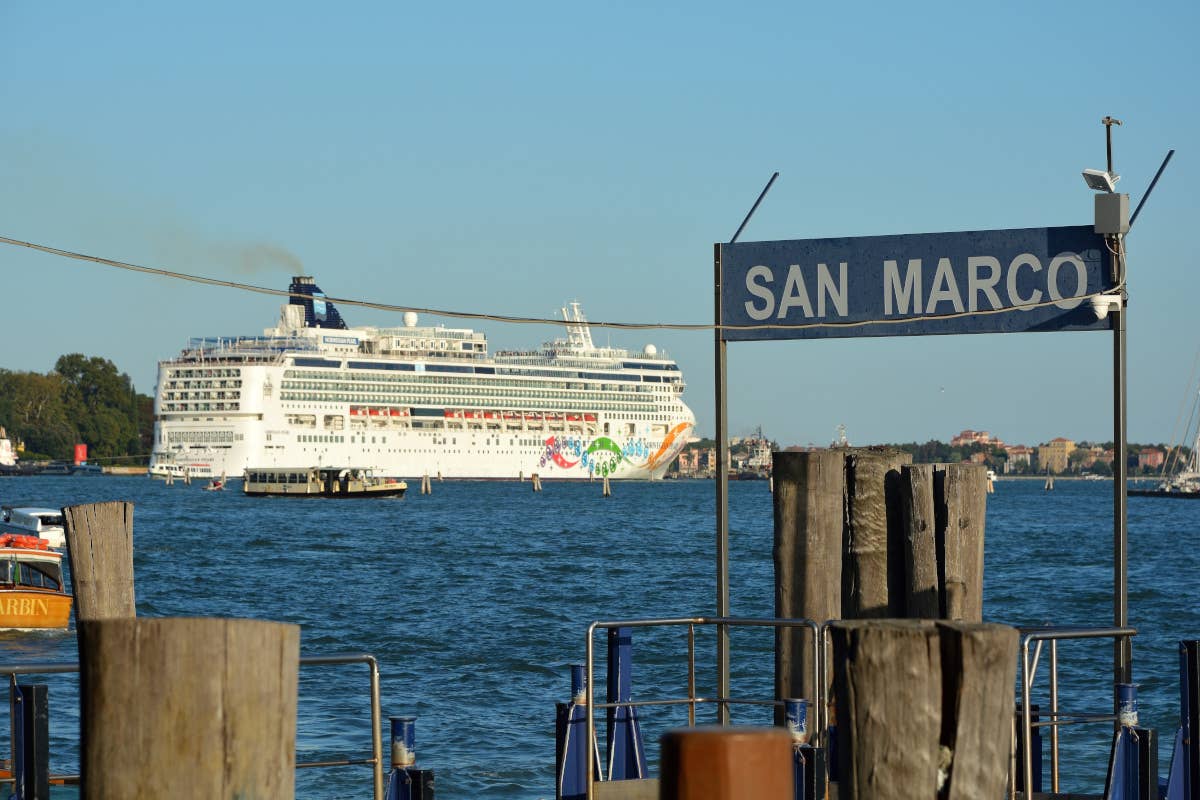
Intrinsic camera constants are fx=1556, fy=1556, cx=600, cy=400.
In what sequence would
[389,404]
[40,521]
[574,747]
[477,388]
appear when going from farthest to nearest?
[477,388] → [389,404] → [40,521] → [574,747]

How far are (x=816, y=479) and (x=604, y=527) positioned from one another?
44698 mm

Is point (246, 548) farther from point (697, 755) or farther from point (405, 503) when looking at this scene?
point (697, 755)

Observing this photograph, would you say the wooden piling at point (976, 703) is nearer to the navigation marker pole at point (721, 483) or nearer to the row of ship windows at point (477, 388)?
the navigation marker pole at point (721, 483)

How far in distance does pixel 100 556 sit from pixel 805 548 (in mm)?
→ 3175

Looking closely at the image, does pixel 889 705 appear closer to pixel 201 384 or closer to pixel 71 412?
pixel 201 384

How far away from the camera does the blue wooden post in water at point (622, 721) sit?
5789mm

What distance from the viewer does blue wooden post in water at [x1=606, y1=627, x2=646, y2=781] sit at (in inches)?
228

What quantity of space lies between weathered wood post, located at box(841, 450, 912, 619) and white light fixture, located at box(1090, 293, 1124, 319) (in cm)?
115

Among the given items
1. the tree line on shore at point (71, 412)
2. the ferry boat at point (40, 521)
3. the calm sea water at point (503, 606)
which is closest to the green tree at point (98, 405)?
the tree line on shore at point (71, 412)

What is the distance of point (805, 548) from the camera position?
545cm

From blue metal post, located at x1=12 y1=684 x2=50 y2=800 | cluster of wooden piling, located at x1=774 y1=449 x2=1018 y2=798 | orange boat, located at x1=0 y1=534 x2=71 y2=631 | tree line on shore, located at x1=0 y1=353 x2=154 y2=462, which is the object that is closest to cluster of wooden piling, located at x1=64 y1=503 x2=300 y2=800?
blue metal post, located at x1=12 y1=684 x2=50 y2=800

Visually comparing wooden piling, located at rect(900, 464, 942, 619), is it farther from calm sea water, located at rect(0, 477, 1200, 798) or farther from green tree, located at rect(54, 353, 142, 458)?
green tree, located at rect(54, 353, 142, 458)

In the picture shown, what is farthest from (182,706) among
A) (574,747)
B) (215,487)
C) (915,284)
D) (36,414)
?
(36,414)

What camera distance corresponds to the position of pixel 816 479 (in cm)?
541
